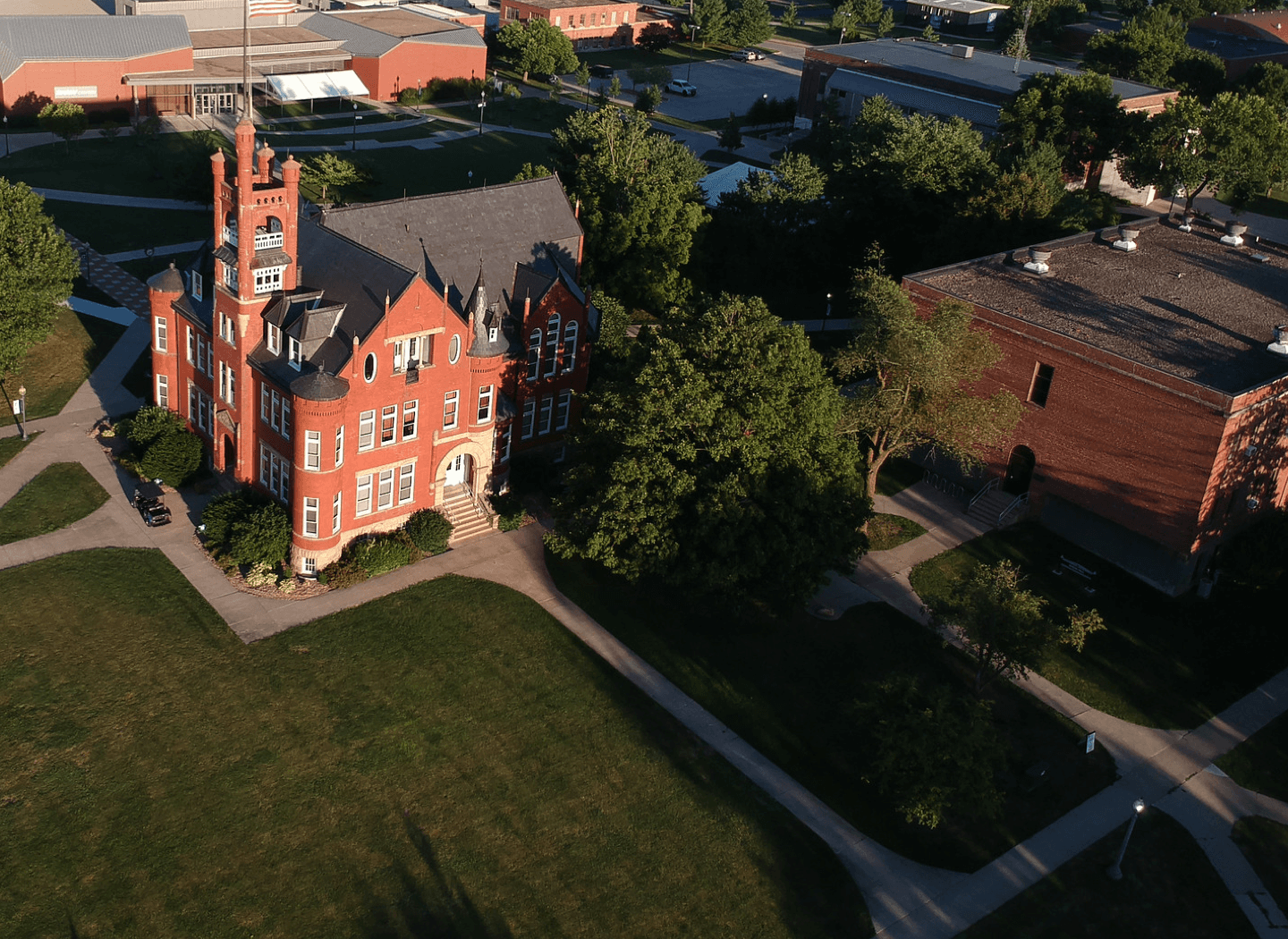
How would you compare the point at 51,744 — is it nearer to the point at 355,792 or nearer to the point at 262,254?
the point at 355,792

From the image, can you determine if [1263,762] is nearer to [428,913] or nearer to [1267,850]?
[1267,850]

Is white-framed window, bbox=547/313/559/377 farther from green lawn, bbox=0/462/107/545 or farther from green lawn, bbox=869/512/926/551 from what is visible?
green lawn, bbox=0/462/107/545

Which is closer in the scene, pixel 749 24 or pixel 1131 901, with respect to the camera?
pixel 1131 901

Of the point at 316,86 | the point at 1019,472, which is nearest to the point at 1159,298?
the point at 1019,472

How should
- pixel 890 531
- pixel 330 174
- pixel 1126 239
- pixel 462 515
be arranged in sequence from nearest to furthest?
pixel 462 515 → pixel 890 531 → pixel 1126 239 → pixel 330 174

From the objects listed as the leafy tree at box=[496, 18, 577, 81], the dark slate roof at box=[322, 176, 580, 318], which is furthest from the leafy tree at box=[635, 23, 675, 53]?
the dark slate roof at box=[322, 176, 580, 318]

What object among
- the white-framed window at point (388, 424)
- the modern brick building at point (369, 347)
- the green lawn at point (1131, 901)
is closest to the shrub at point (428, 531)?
the modern brick building at point (369, 347)

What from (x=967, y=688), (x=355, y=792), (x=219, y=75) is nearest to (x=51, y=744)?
(x=355, y=792)
